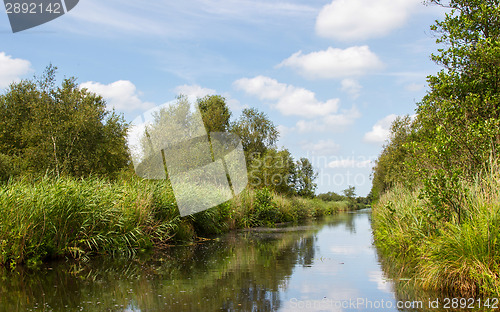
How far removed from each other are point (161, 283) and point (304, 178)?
1354 inches

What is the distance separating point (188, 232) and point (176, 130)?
19471mm

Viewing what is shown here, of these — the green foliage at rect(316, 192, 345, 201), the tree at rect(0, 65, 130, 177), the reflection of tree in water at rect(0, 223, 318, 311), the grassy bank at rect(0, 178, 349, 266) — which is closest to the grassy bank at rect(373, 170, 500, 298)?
the reflection of tree in water at rect(0, 223, 318, 311)

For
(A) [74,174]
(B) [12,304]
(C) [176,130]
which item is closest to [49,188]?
(B) [12,304]

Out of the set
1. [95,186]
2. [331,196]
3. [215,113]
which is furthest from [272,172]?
[331,196]

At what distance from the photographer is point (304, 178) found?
42.1 metres

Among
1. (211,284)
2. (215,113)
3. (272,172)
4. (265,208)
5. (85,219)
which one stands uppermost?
(215,113)

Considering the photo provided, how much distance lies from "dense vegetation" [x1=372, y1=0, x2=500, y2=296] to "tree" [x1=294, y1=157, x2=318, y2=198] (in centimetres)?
2607

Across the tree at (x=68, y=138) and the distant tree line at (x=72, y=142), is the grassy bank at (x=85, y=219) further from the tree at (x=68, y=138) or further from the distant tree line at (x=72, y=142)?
the tree at (x=68, y=138)

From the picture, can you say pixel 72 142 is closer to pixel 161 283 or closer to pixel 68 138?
pixel 68 138

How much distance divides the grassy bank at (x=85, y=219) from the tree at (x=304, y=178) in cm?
2380

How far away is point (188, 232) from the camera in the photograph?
16.9 m

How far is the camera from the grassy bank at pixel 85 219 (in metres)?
10.3

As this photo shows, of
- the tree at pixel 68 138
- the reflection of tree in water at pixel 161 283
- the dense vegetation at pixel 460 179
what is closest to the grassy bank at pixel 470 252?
the dense vegetation at pixel 460 179

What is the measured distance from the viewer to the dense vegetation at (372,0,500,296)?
678 cm
